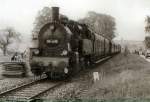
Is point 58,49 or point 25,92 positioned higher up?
point 58,49

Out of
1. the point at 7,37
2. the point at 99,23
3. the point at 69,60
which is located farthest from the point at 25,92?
the point at 7,37

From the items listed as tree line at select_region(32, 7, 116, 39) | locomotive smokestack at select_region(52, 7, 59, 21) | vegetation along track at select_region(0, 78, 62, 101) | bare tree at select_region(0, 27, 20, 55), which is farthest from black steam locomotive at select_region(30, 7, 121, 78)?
bare tree at select_region(0, 27, 20, 55)

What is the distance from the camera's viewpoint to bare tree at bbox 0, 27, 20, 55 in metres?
13.6

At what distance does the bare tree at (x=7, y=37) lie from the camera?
13.6 m

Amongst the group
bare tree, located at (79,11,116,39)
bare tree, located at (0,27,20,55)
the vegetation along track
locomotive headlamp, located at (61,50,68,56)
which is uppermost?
bare tree, located at (79,11,116,39)

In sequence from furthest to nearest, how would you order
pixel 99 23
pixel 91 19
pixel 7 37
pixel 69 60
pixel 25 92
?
pixel 7 37, pixel 99 23, pixel 91 19, pixel 69 60, pixel 25 92

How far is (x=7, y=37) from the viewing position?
14.7 metres

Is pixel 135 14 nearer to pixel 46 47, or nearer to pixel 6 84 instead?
pixel 46 47

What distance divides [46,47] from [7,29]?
27.8 ft

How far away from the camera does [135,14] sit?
17.3 ft

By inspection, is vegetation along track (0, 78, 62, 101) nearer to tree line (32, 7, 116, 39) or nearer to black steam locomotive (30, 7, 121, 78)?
black steam locomotive (30, 7, 121, 78)

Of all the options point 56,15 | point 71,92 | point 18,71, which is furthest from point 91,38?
point 71,92

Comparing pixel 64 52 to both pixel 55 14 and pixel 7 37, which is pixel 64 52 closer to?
pixel 55 14

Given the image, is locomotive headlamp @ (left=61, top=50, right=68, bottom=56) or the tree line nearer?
locomotive headlamp @ (left=61, top=50, right=68, bottom=56)
